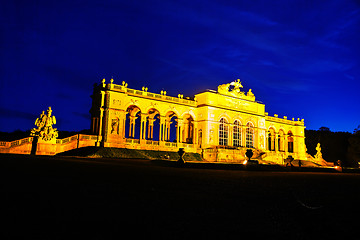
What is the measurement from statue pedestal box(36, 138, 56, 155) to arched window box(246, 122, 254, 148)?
111ft

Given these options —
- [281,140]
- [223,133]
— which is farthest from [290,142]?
[223,133]

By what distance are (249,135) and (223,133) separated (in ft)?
22.7

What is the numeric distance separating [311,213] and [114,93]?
35370mm

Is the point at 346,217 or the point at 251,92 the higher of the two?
the point at 251,92

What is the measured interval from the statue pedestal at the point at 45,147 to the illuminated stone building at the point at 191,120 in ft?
22.7

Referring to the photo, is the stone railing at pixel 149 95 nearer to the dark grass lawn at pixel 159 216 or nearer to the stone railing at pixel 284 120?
the stone railing at pixel 284 120

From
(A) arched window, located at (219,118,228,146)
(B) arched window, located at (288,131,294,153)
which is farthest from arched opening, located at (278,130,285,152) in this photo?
(A) arched window, located at (219,118,228,146)

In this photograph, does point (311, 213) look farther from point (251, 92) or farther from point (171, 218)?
point (251, 92)

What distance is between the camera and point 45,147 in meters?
28.8

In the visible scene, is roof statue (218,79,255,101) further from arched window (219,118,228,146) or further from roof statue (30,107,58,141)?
roof statue (30,107,58,141)

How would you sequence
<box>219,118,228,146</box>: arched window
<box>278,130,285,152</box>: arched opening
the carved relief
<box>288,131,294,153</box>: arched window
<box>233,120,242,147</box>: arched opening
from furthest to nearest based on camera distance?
<box>288,131,294,153</box>: arched window, <box>278,130,285,152</box>: arched opening, <box>233,120,242,147</box>: arched opening, <box>219,118,228,146</box>: arched window, the carved relief

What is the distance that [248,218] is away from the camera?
380 centimetres

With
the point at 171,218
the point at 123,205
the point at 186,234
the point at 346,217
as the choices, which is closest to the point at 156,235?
the point at 186,234

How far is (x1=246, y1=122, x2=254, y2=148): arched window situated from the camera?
51.8 m
